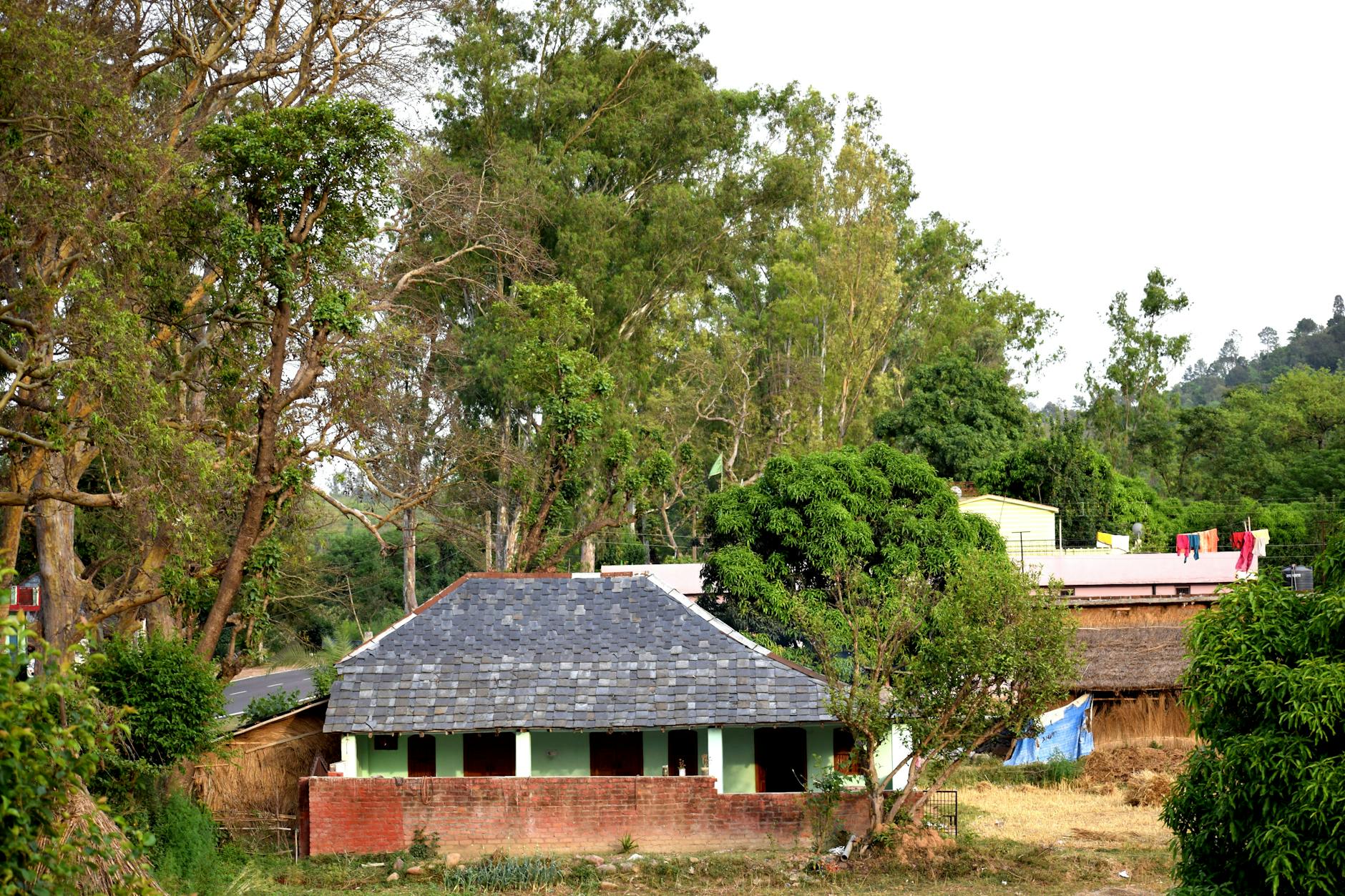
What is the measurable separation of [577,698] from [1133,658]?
15533 mm

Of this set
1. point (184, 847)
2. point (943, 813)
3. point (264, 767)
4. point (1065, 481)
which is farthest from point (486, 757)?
point (1065, 481)

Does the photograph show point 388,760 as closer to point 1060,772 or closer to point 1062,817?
point 1062,817

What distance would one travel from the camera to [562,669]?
22.9 m

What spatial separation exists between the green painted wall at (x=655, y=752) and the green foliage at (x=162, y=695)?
7.39 meters

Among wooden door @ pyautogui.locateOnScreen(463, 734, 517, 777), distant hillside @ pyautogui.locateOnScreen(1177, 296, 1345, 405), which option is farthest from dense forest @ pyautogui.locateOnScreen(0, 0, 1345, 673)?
distant hillside @ pyautogui.locateOnScreen(1177, 296, 1345, 405)

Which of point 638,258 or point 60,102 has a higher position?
point 638,258

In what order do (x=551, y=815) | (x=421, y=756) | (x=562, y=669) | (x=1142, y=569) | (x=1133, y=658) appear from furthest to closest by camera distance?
(x=1142, y=569) → (x=1133, y=658) → (x=421, y=756) → (x=562, y=669) → (x=551, y=815)

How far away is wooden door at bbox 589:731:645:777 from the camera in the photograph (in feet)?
76.5

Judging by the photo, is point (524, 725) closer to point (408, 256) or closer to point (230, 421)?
point (230, 421)

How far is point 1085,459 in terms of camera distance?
49938mm

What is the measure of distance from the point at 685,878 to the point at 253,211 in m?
12.7

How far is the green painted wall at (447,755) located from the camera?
23281 mm

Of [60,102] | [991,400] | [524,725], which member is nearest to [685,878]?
[524,725]

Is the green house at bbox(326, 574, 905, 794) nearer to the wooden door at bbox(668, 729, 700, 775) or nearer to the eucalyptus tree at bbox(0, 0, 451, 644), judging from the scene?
the wooden door at bbox(668, 729, 700, 775)
